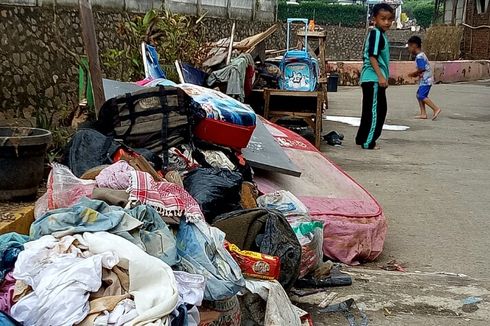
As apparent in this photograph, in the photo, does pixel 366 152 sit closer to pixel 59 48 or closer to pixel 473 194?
pixel 473 194

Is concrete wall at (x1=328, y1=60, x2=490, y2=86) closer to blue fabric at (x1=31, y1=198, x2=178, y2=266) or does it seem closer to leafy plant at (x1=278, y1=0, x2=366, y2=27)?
blue fabric at (x1=31, y1=198, x2=178, y2=266)

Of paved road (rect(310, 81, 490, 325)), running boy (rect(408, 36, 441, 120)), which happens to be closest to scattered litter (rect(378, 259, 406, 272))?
paved road (rect(310, 81, 490, 325))

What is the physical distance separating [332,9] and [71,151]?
43060 millimetres

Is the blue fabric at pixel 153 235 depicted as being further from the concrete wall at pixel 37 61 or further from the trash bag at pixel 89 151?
the concrete wall at pixel 37 61

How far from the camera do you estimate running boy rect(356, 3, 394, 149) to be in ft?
30.7

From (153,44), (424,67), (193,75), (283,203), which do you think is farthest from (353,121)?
(283,203)

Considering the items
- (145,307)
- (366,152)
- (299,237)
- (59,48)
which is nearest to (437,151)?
(366,152)

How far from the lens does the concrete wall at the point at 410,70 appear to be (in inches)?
917

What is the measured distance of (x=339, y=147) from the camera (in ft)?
32.9

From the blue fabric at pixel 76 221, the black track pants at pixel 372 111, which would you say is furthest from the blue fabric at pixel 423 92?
the blue fabric at pixel 76 221

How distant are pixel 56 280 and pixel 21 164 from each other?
70.7 inches

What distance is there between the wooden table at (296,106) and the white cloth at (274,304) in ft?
18.6

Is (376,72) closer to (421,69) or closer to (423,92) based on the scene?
(421,69)

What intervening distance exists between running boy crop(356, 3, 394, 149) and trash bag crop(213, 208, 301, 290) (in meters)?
5.64
